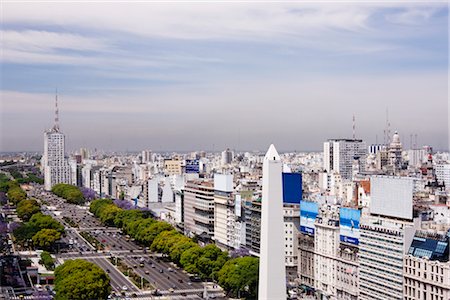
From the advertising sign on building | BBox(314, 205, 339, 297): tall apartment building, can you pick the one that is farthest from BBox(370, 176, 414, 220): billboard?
the advertising sign on building

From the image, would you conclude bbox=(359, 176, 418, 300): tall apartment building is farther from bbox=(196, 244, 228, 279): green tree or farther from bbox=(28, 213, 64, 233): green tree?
bbox=(28, 213, 64, 233): green tree

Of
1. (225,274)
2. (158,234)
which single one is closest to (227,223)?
(158,234)

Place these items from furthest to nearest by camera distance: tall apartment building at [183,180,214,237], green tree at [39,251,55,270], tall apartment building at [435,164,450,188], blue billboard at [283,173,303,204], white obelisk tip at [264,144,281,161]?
tall apartment building at [435,164,450,188]
tall apartment building at [183,180,214,237]
green tree at [39,251,55,270]
blue billboard at [283,173,303,204]
white obelisk tip at [264,144,281,161]

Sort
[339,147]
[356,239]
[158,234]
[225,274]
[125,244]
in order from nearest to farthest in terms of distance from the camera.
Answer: [356,239]
[225,274]
[158,234]
[125,244]
[339,147]

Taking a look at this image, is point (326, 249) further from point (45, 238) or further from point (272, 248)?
point (45, 238)

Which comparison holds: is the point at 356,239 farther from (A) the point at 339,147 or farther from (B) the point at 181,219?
(A) the point at 339,147

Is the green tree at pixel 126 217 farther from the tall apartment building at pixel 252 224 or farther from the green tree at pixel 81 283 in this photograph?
the green tree at pixel 81 283

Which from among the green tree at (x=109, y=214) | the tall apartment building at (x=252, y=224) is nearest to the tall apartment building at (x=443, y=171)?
the tall apartment building at (x=252, y=224)
